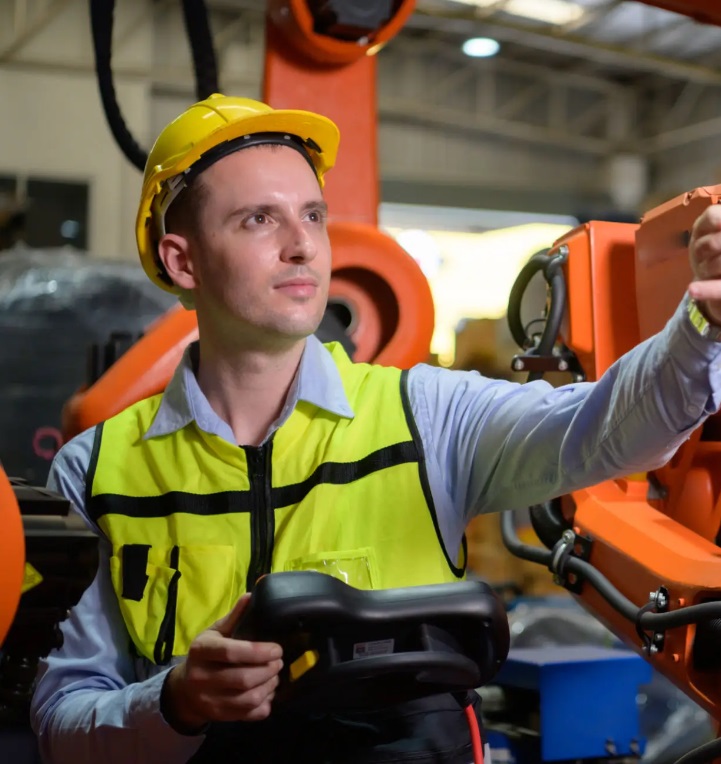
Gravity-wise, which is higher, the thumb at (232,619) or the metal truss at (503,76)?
the metal truss at (503,76)

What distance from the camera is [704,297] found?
1098mm

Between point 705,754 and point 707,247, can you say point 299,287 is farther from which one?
point 705,754

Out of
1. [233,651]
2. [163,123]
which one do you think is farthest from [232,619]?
[163,123]

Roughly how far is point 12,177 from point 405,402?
7532mm

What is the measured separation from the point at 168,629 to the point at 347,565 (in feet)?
0.93

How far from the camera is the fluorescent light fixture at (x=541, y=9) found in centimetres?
915

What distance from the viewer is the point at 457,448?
1.60 m

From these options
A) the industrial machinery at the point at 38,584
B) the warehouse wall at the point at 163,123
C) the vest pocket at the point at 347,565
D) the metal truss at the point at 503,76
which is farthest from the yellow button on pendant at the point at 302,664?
the metal truss at the point at 503,76

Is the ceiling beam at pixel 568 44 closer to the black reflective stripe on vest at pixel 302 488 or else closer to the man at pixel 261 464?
the man at pixel 261 464

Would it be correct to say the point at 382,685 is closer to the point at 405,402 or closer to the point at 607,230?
the point at 405,402

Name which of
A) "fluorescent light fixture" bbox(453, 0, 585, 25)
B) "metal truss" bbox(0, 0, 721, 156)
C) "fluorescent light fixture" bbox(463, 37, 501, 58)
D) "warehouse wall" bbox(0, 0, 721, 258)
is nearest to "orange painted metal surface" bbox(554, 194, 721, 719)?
"warehouse wall" bbox(0, 0, 721, 258)

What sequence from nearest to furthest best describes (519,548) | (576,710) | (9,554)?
(9,554) → (519,548) → (576,710)

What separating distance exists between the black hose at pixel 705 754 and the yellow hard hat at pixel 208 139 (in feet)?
3.61

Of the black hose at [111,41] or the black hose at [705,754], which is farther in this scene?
the black hose at [111,41]
